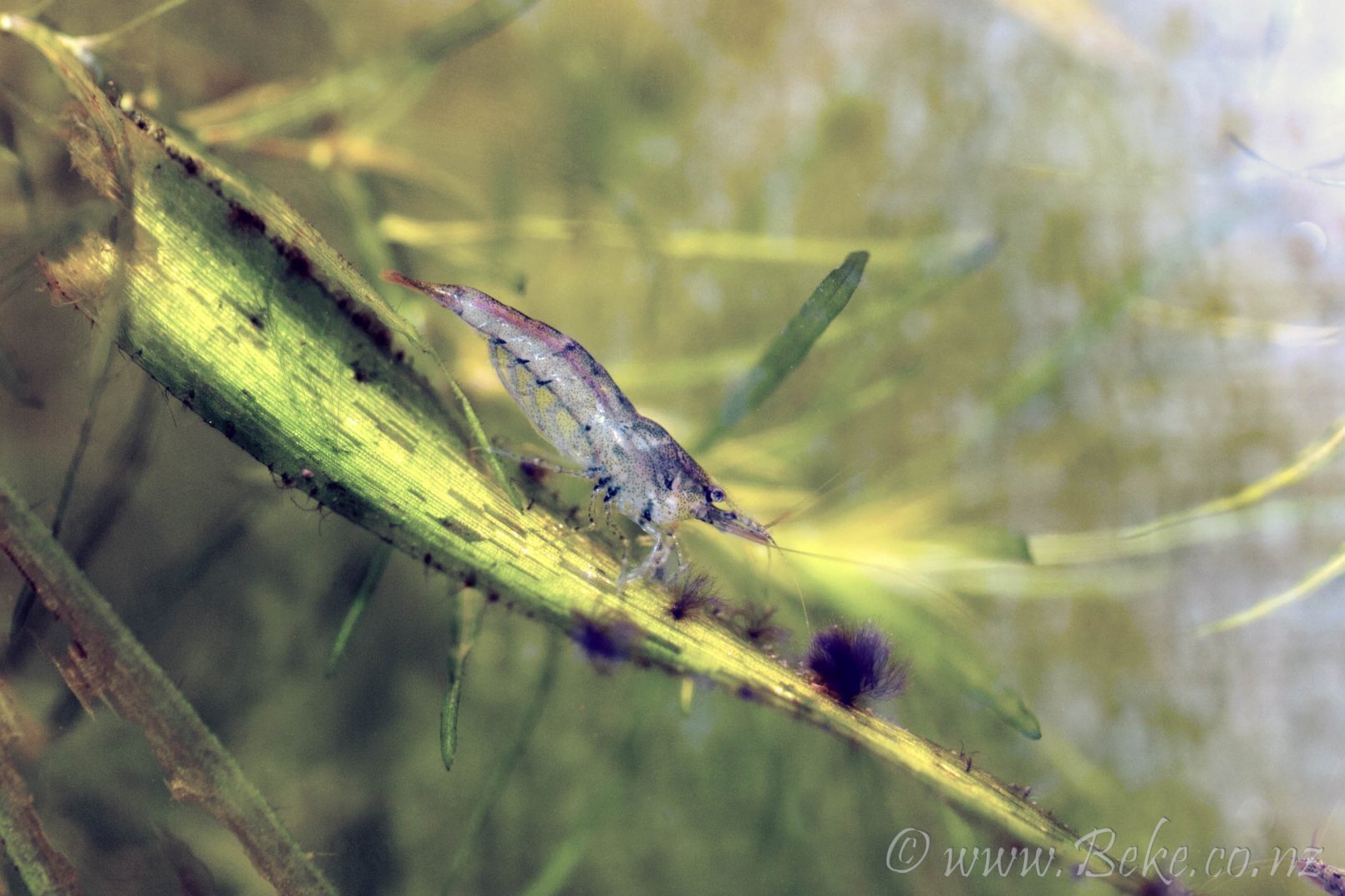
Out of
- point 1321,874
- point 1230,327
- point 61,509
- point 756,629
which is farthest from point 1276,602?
point 61,509

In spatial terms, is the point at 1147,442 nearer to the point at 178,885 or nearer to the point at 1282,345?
the point at 1282,345

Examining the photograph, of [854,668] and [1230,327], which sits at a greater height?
[1230,327]

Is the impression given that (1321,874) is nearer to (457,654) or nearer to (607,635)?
(607,635)

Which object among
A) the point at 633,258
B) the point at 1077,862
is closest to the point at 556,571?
the point at 633,258

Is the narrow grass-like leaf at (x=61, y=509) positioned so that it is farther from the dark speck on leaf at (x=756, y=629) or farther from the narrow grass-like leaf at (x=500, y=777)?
the dark speck on leaf at (x=756, y=629)

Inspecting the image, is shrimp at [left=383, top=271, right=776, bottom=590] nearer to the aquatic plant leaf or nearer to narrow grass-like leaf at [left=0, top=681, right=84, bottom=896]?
narrow grass-like leaf at [left=0, top=681, right=84, bottom=896]

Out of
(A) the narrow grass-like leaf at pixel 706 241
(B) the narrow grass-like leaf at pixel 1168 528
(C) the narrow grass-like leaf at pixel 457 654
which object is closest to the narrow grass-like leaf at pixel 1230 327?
(B) the narrow grass-like leaf at pixel 1168 528

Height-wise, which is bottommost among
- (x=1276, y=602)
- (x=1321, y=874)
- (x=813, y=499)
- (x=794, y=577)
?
(x=1321, y=874)
